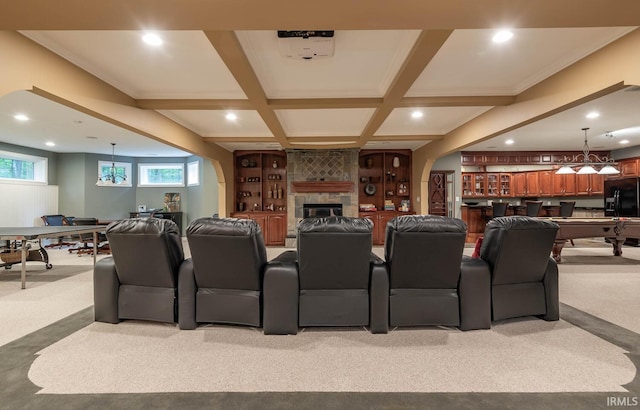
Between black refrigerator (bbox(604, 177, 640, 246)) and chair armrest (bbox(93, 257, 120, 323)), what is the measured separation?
11.0m

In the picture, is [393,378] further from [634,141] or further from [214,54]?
[634,141]

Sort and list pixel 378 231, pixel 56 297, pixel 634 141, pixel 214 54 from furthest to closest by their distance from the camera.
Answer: pixel 378 231
pixel 634 141
pixel 56 297
pixel 214 54

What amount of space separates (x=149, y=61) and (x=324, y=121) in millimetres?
A: 3152

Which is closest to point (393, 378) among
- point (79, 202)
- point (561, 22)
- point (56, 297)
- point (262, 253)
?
point (262, 253)

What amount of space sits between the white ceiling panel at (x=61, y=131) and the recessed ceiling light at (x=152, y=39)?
2.88 metres

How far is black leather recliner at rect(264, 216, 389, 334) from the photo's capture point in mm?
2514

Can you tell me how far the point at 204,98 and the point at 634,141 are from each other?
404 inches

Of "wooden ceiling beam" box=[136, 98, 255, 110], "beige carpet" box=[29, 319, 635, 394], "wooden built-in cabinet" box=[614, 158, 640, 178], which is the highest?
"wooden ceiling beam" box=[136, 98, 255, 110]

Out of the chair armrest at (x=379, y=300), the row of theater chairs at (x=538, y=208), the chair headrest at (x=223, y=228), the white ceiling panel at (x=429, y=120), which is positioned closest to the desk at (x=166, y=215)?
the white ceiling panel at (x=429, y=120)

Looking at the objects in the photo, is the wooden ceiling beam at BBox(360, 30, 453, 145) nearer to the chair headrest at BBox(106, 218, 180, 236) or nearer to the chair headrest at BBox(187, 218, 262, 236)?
the chair headrest at BBox(187, 218, 262, 236)

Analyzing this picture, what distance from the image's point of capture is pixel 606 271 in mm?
4910

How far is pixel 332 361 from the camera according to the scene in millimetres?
2117

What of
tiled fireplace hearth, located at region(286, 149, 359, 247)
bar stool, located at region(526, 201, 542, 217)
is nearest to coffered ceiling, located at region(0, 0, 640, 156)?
bar stool, located at region(526, 201, 542, 217)

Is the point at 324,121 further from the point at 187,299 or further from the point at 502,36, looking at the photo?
the point at 187,299
